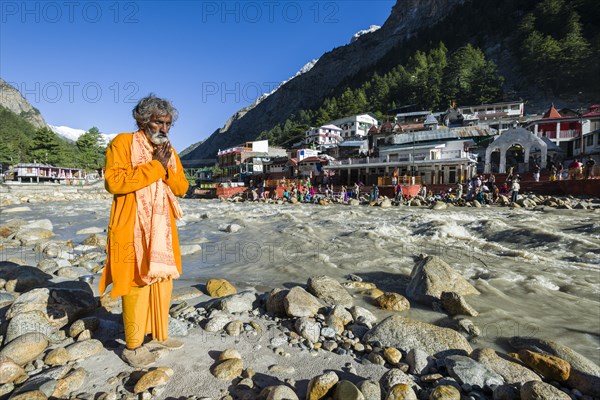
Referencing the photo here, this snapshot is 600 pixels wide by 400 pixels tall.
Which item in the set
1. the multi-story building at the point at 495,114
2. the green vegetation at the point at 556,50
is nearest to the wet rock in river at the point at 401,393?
the multi-story building at the point at 495,114

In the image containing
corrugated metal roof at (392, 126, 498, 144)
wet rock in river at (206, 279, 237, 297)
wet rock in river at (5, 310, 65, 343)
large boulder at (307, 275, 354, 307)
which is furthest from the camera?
corrugated metal roof at (392, 126, 498, 144)

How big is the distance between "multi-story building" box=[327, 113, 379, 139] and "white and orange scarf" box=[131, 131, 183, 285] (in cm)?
6472

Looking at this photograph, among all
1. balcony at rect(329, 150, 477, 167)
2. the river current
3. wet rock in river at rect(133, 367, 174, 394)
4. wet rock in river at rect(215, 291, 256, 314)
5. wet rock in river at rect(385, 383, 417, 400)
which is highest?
balcony at rect(329, 150, 477, 167)

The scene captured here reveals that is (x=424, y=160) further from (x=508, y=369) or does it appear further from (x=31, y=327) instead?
(x=31, y=327)

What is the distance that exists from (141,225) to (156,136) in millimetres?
668

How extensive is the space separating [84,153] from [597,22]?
365 feet

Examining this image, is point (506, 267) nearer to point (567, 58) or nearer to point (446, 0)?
point (567, 58)

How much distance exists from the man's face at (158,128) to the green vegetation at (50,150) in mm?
69082

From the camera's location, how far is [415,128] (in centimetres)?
4728

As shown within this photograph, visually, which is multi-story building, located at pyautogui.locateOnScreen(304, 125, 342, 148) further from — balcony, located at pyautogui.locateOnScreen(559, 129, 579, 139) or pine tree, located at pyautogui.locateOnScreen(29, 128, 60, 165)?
pine tree, located at pyautogui.locateOnScreen(29, 128, 60, 165)

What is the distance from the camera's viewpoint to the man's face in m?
2.21

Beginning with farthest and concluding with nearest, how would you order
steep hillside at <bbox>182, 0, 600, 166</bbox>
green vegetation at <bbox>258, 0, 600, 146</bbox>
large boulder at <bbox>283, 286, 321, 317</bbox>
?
steep hillside at <bbox>182, 0, 600, 166</bbox>
green vegetation at <bbox>258, 0, 600, 146</bbox>
large boulder at <bbox>283, 286, 321, 317</bbox>

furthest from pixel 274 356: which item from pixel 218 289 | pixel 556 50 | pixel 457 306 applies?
pixel 556 50

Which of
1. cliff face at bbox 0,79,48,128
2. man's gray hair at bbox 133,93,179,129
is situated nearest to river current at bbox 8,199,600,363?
Answer: man's gray hair at bbox 133,93,179,129
